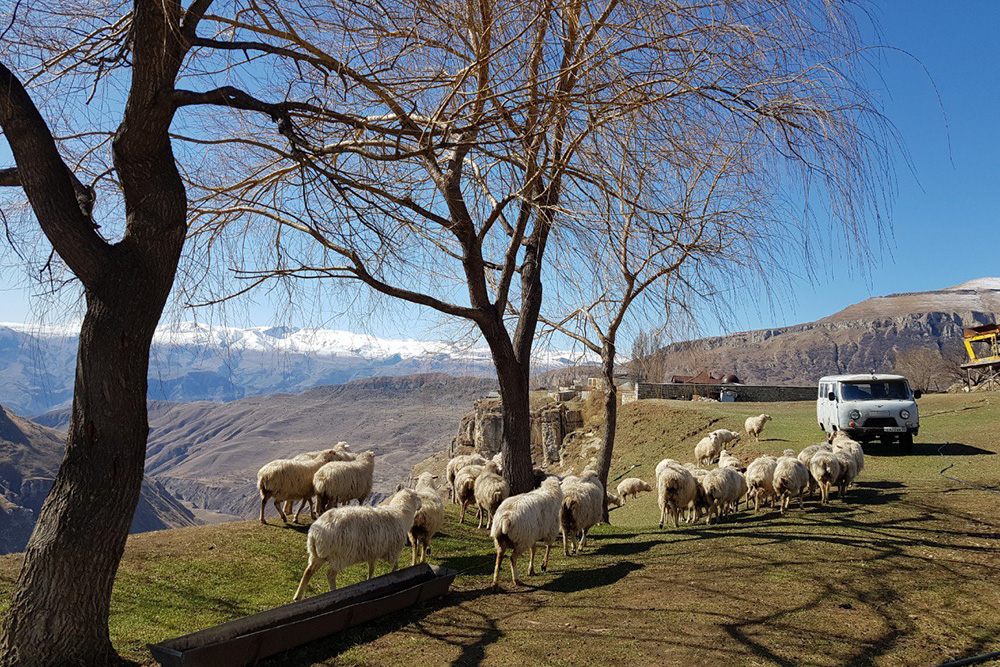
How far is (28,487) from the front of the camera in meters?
145

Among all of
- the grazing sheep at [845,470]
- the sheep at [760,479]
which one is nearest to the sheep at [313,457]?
the sheep at [760,479]

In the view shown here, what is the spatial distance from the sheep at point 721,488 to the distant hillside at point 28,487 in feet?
430

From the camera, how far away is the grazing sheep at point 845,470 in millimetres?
11867

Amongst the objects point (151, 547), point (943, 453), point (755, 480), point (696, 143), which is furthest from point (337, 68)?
point (943, 453)

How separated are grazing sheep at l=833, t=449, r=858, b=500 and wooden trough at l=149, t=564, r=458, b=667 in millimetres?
8454

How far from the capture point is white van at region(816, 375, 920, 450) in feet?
55.8

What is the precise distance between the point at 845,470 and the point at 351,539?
374 inches

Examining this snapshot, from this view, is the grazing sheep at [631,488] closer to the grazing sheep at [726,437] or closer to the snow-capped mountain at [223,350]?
the grazing sheep at [726,437]

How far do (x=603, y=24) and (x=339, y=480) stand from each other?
732 centimetres

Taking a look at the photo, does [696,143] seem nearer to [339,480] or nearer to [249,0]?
[249,0]

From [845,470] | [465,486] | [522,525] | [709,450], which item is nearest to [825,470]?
[845,470]

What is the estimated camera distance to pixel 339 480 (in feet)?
32.3

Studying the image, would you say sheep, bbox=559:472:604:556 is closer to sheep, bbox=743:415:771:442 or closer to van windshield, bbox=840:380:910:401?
van windshield, bbox=840:380:910:401

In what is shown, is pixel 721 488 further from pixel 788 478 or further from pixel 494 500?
pixel 494 500
